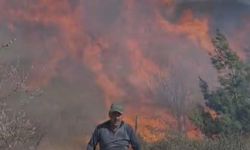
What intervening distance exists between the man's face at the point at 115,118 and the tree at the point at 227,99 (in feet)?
99.0

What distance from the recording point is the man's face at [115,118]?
9.00 meters

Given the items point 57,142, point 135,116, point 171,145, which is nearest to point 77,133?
point 57,142

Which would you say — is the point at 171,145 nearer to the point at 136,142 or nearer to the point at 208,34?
the point at 208,34

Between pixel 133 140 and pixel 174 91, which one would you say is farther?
pixel 174 91

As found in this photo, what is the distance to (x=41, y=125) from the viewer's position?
55469 mm

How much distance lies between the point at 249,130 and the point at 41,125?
81.8 feet

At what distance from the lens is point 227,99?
42500mm

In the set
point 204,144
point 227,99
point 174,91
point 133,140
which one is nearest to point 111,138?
point 133,140

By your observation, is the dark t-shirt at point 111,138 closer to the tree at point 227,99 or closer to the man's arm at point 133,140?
the man's arm at point 133,140

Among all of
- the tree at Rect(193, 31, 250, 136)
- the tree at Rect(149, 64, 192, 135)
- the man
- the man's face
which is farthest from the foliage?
the man's face

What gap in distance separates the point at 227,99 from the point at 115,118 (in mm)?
34648

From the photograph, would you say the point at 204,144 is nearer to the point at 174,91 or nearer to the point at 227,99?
the point at 227,99

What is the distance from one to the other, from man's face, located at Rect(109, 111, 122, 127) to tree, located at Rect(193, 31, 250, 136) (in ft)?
99.0

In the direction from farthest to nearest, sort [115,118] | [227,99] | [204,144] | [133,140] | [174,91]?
[174,91] < [227,99] < [204,144] < [133,140] < [115,118]
